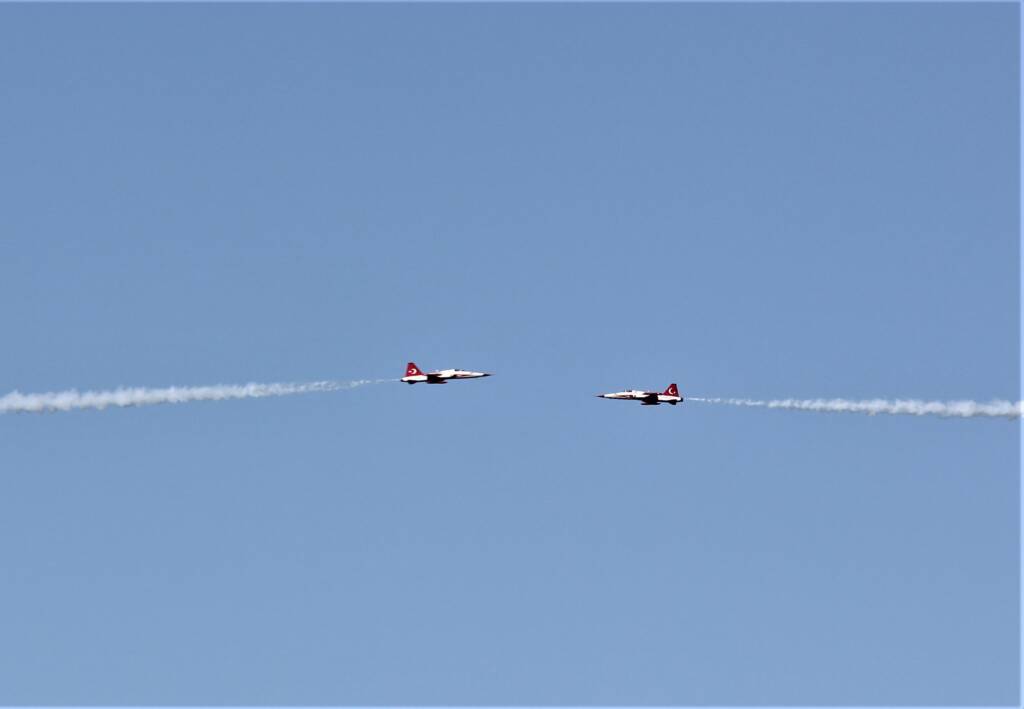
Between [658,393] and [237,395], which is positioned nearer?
[237,395]

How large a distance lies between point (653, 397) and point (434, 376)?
20279 millimetres

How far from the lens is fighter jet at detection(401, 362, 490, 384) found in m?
157

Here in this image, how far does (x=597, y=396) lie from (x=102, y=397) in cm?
4461

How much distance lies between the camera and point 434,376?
157m

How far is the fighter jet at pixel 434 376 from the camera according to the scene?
514 feet

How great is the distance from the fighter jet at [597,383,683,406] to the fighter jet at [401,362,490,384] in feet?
45.1

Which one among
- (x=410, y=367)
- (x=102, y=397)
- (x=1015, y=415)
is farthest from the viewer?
(x=410, y=367)

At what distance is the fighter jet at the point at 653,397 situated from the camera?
163375 millimetres

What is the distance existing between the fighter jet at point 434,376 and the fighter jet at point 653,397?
1374 centimetres

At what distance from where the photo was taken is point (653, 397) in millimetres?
163250

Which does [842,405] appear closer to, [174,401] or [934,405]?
[934,405]

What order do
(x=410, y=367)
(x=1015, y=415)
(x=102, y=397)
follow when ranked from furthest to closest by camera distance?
(x=410, y=367), (x=102, y=397), (x=1015, y=415)

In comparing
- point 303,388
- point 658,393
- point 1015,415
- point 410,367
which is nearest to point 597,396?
point 658,393

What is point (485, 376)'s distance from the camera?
158m
